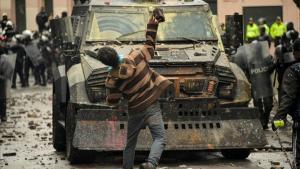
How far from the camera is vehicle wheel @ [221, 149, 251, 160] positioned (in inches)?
451

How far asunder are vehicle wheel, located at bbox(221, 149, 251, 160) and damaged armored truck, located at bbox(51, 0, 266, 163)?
0.05 ft

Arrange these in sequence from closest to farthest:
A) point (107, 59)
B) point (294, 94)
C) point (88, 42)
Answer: point (294, 94) → point (107, 59) → point (88, 42)

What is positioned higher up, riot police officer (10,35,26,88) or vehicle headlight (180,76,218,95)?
vehicle headlight (180,76,218,95)

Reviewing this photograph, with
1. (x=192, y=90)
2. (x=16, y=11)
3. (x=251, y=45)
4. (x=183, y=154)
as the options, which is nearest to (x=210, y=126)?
(x=192, y=90)

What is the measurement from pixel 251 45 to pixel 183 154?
3.48 metres

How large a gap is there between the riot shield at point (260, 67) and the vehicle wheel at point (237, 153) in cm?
330

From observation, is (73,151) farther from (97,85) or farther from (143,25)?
(143,25)

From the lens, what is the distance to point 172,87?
11.0 metres

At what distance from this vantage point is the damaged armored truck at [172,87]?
35.1 feet

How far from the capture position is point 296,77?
332 inches

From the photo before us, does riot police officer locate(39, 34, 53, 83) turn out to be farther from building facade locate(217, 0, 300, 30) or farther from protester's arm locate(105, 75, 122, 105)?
protester's arm locate(105, 75, 122, 105)

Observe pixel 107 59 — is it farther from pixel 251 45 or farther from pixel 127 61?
pixel 251 45

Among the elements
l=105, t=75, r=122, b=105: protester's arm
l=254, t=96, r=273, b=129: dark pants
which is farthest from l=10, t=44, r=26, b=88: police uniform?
l=105, t=75, r=122, b=105: protester's arm

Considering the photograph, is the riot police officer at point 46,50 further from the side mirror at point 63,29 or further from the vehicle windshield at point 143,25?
the vehicle windshield at point 143,25
